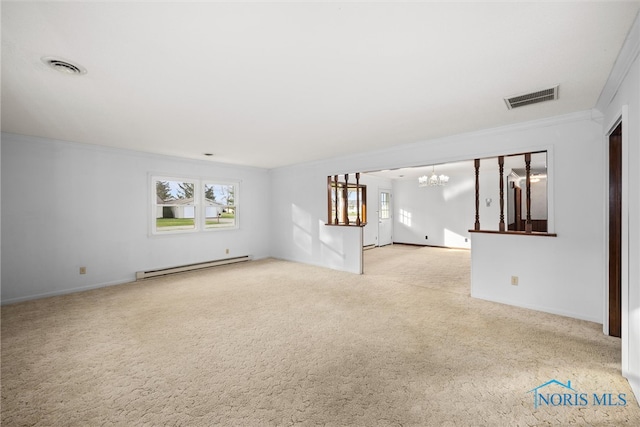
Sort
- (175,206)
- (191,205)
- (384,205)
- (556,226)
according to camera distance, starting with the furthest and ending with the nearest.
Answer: (384,205), (191,205), (175,206), (556,226)

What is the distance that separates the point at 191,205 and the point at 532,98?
600 centimetres

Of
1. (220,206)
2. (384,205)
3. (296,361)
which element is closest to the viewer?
(296,361)

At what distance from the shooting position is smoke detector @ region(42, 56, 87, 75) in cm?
200

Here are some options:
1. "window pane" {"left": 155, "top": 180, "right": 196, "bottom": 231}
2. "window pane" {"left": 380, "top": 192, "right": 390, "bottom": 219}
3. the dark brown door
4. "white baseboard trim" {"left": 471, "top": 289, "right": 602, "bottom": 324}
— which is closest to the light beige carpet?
"white baseboard trim" {"left": 471, "top": 289, "right": 602, "bottom": 324}

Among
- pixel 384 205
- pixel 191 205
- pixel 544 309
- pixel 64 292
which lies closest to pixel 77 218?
pixel 64 292

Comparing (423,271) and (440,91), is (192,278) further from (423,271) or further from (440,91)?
(440,91)

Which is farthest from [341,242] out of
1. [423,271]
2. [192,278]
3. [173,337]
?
[173,337]

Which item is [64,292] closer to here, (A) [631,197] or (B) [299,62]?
(B) [299,62]

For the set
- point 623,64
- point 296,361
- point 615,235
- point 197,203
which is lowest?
point 296,361

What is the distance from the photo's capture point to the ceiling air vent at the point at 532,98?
2632 mm

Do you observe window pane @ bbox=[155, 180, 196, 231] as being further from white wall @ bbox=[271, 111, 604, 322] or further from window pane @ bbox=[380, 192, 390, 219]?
window pane @ bbox=[380, 192, 390, 219]

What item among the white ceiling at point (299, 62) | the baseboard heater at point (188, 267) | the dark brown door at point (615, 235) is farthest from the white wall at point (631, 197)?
the baseboard heater at point (188, 267)

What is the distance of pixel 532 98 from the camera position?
2793 mm

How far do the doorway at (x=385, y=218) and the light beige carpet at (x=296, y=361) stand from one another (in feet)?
17.5
